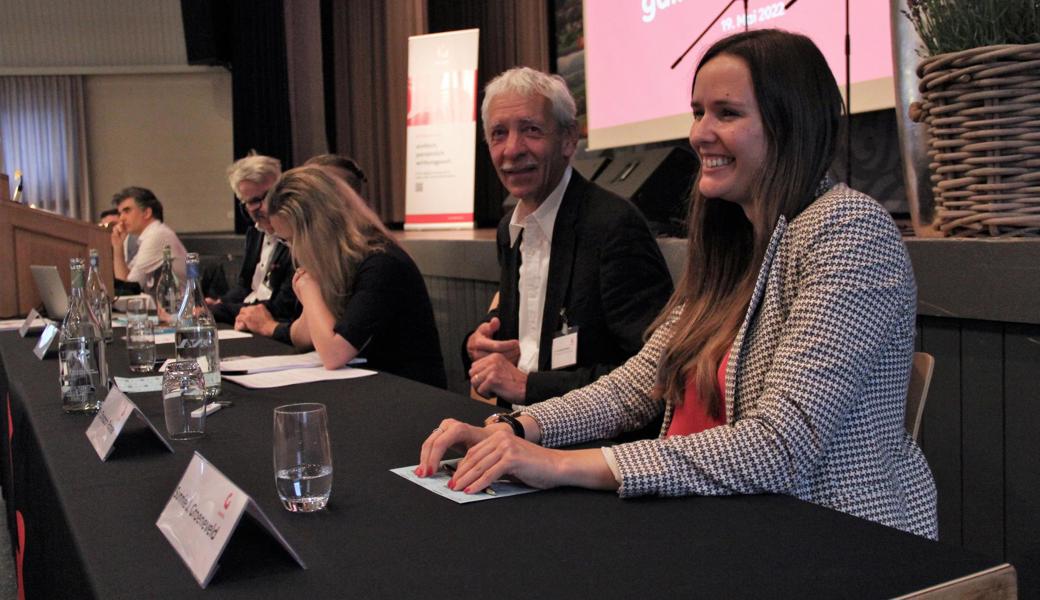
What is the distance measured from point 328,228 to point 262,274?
1765 millimetres

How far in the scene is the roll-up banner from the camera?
5.90 m

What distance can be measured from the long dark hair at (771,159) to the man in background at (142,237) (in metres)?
4.40

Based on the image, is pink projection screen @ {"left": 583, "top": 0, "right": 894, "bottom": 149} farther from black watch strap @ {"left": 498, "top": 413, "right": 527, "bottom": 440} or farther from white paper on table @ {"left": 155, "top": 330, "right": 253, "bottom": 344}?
black watch strap @ {"left": 498, "top": 413, "right": 527, "bottom": 440}

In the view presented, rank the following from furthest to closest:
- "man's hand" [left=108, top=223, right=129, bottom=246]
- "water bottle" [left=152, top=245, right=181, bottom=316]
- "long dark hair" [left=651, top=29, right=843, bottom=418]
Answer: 1. "man's hand" [left=108, top=223, right=129, bottom=246]
2. "water bottle" [left=152, top=245, right=181, bottom=316]
3. "long dark hair" [left=651, top=29, right=843, bottom=418]

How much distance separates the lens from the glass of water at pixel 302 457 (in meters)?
1.05

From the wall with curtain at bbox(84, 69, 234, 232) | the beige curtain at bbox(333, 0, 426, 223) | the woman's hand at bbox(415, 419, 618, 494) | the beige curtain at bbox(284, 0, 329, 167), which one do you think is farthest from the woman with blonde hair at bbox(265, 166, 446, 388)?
the wall with curtain at bbox(84, 69, 234, 232)

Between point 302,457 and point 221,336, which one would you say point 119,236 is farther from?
point 302,457

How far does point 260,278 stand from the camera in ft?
13.7

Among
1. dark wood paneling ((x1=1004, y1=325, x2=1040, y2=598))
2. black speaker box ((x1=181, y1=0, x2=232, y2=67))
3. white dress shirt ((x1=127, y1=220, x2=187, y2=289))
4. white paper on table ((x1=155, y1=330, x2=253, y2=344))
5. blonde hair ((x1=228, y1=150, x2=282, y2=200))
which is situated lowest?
dark wood paneling ((x1=1004, y1=325, x2=1040, y2=598))

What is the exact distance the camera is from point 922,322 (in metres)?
1.90

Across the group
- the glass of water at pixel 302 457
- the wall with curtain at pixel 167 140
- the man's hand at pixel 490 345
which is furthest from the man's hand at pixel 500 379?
the wall with curtain at pixel 167 140

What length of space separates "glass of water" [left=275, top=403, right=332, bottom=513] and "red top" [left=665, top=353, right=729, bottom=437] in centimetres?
54

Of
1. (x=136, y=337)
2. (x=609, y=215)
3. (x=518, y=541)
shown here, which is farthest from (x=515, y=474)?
(x=136, y=337)

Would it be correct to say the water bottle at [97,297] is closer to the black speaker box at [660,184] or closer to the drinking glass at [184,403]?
the drinking glass at [184,403]
